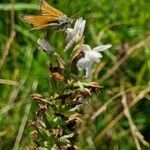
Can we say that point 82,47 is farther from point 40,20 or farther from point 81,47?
point 40,20

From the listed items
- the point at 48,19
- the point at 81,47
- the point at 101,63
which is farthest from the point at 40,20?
the point at 101,63

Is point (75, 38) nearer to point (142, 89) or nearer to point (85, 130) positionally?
point (85, 130)

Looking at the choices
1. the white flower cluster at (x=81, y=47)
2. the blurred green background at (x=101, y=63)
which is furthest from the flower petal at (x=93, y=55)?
the blurred green background at (x=101, y=63)

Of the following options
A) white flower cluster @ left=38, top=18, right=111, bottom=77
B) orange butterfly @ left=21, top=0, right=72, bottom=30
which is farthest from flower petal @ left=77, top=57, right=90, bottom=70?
orange butterfly @ left=21, top=0, right=72, bottom=30

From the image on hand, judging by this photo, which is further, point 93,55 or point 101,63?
point 101,63

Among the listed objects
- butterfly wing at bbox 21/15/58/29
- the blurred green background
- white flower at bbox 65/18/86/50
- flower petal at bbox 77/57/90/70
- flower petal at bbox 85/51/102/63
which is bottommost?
flower petal at bbox 77/57/90/70

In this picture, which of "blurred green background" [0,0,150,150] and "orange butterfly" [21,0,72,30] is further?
"blurred green background" [0,0,150,150]

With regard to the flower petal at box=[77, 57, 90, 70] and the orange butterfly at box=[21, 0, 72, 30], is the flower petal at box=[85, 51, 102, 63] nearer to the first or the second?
the flower petal at box=[77, 57, 90, 70]

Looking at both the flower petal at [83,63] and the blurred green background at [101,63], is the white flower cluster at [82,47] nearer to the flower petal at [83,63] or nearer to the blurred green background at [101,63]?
the flower petal at [83,63]
